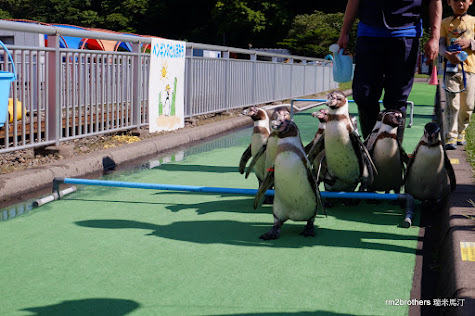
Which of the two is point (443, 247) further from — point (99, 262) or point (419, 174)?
point (99, 262)

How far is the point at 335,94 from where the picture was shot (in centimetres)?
442

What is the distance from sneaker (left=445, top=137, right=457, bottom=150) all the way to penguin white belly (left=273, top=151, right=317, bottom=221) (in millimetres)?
3434

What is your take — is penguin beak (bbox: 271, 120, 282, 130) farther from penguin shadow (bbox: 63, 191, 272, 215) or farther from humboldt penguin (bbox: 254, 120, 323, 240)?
penguin shadow (bbox: 63, 191, 272, 215)

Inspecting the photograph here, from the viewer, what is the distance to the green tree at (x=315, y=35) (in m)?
44.4

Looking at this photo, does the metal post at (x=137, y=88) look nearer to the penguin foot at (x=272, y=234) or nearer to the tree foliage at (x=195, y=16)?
the penguin foot at (x=272, y=234)

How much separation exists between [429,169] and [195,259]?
6.00 ft

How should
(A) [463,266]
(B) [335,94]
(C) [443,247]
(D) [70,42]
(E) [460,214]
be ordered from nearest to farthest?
(A) [463,266] → (C) [443,247] → (E) [460,214] → (B) [335,94] → (D) [70,42]

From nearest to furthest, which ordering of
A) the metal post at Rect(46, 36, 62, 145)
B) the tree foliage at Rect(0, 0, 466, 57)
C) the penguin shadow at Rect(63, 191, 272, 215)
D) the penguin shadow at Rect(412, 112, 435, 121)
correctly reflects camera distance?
the penguin shadow at Rect(63, 191, 272, 215) < the metal post at Rect(46, 36, 62, 145) < the penguin shadow at Rect(412, 112, 435, 121) < the tree foliage at Rect(0, 0, 466, 57)

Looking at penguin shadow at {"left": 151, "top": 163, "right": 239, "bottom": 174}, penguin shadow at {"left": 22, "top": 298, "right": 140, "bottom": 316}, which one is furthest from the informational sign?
penguin shadow at {"left": 22, "top": 298, "right": 140, "bottom": 316}

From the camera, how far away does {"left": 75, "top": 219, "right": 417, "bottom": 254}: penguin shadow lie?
3.82 metres

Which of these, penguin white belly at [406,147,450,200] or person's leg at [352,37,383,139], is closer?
penguin white belly at [406,147,450,200]

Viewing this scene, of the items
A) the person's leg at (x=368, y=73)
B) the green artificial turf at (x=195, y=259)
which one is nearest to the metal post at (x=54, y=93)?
the green artificial turf at (x=195, y=259)

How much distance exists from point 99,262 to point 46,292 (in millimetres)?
486

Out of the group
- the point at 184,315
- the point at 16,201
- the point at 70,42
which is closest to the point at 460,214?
the point at 184,315
